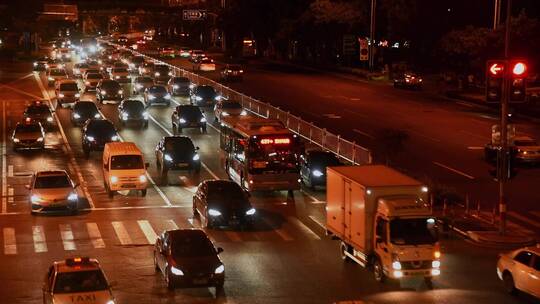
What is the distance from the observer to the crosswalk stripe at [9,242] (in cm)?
3105

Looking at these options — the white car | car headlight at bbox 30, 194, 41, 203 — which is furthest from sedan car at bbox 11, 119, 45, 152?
the white car

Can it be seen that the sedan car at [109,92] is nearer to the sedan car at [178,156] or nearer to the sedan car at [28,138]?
the sedan car at [28,138]

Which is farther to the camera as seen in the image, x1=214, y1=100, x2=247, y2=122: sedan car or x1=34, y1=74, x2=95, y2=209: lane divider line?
x1=214, y1=100, x2=247, y2=122: sedan car

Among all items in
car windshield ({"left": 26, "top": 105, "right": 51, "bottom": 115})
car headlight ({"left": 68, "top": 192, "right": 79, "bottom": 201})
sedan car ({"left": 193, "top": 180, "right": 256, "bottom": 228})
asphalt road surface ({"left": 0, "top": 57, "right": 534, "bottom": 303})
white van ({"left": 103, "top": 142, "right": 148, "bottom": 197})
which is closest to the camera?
asphalt road surface ({"left": 0, "top": 57, "right": 534, "bottom": 303})

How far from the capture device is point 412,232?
86.9ft

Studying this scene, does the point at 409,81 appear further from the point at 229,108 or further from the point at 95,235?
the point at 95,235

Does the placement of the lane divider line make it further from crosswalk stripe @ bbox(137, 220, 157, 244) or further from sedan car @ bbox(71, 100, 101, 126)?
crosswalk stripe @ bbox(137, 220, 157, 244)

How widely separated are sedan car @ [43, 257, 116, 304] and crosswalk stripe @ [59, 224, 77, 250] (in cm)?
870

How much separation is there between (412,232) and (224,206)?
967cm

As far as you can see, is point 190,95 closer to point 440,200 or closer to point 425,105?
point 425,105

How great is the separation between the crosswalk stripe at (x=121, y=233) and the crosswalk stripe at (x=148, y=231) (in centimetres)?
63

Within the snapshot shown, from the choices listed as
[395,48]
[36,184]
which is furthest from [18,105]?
[395,48]

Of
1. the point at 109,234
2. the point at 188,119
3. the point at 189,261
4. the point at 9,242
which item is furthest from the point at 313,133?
the point at 189,261

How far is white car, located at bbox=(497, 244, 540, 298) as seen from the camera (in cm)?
2462
